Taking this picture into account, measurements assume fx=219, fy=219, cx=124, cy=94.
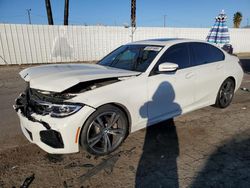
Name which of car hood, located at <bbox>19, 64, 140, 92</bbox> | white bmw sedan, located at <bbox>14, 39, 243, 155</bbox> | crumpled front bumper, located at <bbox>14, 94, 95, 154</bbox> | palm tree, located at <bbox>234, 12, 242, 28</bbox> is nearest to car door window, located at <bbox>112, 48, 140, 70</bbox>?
white bmw sedan, located at <bbox>14, 39, 243, 155</bbox>

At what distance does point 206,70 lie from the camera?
4.34 metres

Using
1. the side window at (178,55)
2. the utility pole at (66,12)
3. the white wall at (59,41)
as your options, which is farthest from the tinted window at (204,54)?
the utility pole at (66,12)

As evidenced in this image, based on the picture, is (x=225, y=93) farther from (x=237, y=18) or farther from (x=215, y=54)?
(x=237, y=18)

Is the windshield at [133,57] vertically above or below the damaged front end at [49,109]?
above

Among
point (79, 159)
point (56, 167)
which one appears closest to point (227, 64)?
point (79, 159)

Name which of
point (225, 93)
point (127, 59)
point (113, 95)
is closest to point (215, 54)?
point (225, 93)

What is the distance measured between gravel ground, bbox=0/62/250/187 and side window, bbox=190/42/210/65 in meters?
1.22

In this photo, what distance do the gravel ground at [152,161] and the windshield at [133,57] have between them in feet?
3.89

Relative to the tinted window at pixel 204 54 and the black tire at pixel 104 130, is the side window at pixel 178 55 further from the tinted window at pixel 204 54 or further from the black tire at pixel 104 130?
the black tire at pixel 104 130

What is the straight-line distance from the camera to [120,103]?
3.11 m

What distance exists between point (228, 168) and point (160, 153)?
893mm

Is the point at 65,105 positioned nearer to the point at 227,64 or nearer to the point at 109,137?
the point at 109,137

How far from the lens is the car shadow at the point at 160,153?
2586 millimetres

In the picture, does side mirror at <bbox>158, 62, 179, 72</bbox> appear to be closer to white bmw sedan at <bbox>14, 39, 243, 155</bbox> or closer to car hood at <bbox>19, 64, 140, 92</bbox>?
white bmw sedan at <bbox>14, 39, 243, 155</bbox>
